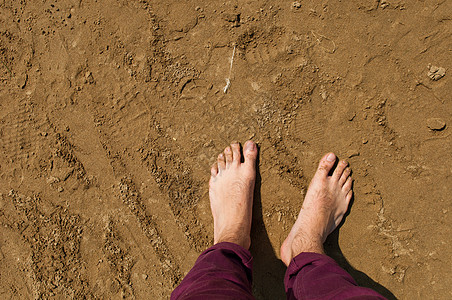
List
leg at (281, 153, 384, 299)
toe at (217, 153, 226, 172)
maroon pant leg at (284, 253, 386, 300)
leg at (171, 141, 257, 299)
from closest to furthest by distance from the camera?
maroon pant leg at (284, 253, 386, 300) < leg at (171, 141, 257, 299) < leg at (281, 153, 384, 299) < toe at (217, 153, 226, 172)

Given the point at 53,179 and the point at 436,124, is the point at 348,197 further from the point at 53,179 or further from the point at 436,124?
the point at 53,179

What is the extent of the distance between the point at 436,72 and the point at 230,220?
1.51 m

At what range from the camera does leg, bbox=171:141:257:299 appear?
4.56ft

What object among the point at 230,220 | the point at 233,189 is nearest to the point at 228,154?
the point at 233,189

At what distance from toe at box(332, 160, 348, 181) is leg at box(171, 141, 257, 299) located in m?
0.51

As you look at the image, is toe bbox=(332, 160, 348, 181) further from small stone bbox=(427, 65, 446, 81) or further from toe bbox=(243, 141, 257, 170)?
small stone bbox=(427, 65, 446, 81)

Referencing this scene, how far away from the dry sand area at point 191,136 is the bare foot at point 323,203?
0.06m

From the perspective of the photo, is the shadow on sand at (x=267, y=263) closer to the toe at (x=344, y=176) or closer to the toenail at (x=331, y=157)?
the toe at (x=344, y=176)

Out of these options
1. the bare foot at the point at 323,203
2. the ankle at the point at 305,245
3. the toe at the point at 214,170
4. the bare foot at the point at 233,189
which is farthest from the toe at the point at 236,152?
the ankle at the point at 305,245

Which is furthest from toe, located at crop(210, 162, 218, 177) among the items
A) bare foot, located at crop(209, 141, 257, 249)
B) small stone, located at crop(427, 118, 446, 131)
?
small stone, located at crop(427, 118, 446, 131)

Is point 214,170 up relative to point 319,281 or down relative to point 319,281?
up

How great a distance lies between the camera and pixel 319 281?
4.36ft

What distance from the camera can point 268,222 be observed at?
1833 millimetres

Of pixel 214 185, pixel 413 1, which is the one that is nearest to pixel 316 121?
pixel 214 185
